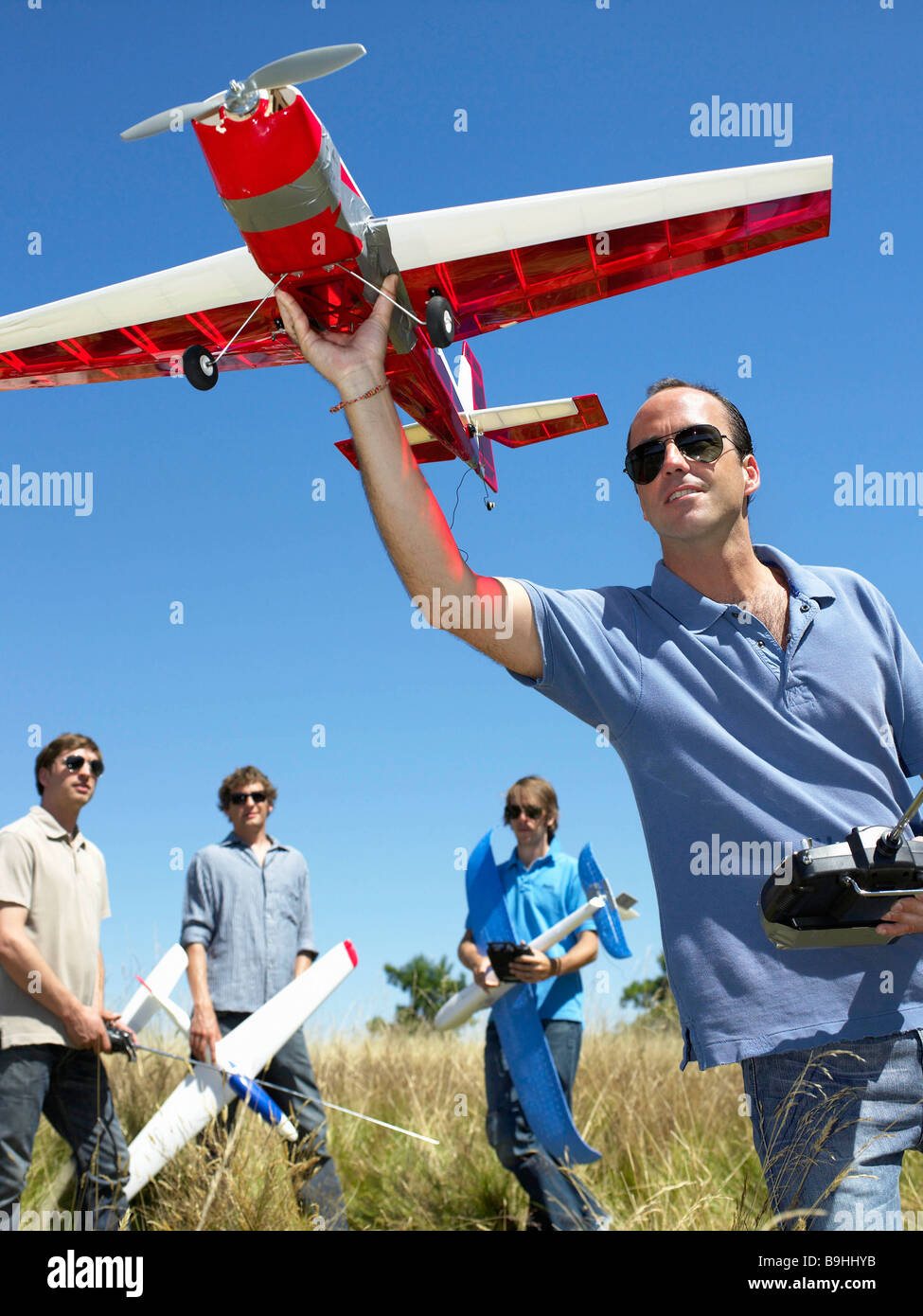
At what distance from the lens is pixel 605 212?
14.3ft

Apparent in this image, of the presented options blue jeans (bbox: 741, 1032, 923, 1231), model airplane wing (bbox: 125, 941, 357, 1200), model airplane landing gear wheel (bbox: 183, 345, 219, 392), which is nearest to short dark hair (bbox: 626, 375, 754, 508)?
blue jeans (bbox: 741, 1032, 923, 1231)

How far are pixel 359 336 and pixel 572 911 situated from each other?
13.6ft

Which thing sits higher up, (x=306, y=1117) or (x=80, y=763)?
(x=80, y=763)

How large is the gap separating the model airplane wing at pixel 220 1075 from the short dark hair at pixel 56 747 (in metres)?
1.61

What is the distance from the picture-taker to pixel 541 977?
4.91m

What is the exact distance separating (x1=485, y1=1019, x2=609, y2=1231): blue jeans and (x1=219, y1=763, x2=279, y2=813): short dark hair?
74.7 inches

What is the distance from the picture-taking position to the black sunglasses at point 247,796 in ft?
19.0

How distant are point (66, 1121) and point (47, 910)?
0.88 meters

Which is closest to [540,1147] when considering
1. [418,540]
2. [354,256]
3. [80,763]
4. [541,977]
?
[541,977]

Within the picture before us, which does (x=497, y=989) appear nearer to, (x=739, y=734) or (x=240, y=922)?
(x=240, y=922)

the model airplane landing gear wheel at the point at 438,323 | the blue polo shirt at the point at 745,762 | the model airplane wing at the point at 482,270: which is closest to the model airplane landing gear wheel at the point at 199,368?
the model airplane wing at the point at 482,270

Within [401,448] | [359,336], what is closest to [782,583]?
[401,448]

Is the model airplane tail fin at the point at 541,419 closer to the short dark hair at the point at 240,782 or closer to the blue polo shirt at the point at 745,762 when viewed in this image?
the short dark hair at the point at 240,782

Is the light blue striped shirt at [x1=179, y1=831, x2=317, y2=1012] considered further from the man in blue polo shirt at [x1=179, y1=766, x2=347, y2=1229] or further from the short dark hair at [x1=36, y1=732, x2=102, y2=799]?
the short dark hair at [x1=36, y1=732, x2=102, y2=799]
